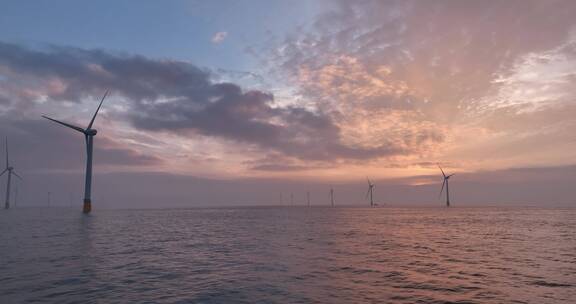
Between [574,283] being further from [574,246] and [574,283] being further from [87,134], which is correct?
[87,134]

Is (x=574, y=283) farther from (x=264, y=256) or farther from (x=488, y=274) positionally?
(x=264, y=256)

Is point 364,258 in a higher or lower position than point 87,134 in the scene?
lower

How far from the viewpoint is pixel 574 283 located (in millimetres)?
27750

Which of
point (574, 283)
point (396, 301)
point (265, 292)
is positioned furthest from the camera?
point (574, 283)

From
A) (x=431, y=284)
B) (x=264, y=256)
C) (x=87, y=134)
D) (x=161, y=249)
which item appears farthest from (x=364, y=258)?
(x=87, y=134)

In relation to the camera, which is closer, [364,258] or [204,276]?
[204,276]

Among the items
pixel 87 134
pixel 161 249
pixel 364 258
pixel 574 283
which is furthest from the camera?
pixel 87 134

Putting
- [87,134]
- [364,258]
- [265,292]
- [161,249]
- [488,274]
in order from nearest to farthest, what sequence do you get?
[265,292]
[488,274]
[364,258]
[161,249]
[87,134]

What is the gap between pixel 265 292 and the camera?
25.3 m

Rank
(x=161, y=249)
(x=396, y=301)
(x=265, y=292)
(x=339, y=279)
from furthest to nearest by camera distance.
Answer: (x=161, y=249), (x=339, y=279), (x=265, y=292), (x=396, y=301)

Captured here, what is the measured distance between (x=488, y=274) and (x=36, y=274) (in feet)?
120

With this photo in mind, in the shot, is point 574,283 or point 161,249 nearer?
point 574,283

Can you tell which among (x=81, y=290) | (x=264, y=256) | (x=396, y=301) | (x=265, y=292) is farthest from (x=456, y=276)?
(x=81, y=290)

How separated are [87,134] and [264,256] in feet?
445
